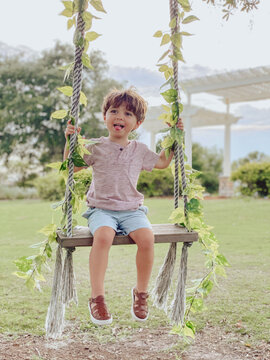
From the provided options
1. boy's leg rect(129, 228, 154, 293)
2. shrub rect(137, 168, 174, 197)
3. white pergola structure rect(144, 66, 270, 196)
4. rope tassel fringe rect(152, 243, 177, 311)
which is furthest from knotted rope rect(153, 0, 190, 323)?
shrub rect(137, 168, 174, 197)

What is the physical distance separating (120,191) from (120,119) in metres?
0.37

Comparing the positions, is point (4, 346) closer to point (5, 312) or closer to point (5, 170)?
point (5, 312)

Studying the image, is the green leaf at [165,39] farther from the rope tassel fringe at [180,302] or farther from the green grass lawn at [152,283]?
the green grass lawn at [152,283]

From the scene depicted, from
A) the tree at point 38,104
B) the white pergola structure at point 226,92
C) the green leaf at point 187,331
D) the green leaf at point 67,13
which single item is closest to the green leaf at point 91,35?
the green leaf at point 67,13

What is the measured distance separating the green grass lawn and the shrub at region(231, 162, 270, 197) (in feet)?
15.0

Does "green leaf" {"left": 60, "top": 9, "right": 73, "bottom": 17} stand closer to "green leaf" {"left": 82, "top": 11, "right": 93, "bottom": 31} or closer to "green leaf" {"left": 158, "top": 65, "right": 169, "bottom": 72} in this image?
"green leaf" {"left": 82, "top": 11, "right": 93, "bottom": 31}

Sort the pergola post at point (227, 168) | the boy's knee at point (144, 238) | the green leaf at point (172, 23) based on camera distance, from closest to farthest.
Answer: the boy's knee at point (144, 238), the green leaf at point (172, 23), the pergola post at point (227, 168)

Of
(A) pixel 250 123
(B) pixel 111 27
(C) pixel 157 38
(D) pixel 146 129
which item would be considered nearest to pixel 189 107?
(D) pixel 146 129

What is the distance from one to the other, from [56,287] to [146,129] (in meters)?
11.4

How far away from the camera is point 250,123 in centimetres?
2095

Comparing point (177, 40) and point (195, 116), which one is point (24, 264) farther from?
point (195, 116)

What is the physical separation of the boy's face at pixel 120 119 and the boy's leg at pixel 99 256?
538 millimetres

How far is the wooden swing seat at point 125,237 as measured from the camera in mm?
1981

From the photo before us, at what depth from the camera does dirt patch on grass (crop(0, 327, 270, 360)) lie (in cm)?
257
